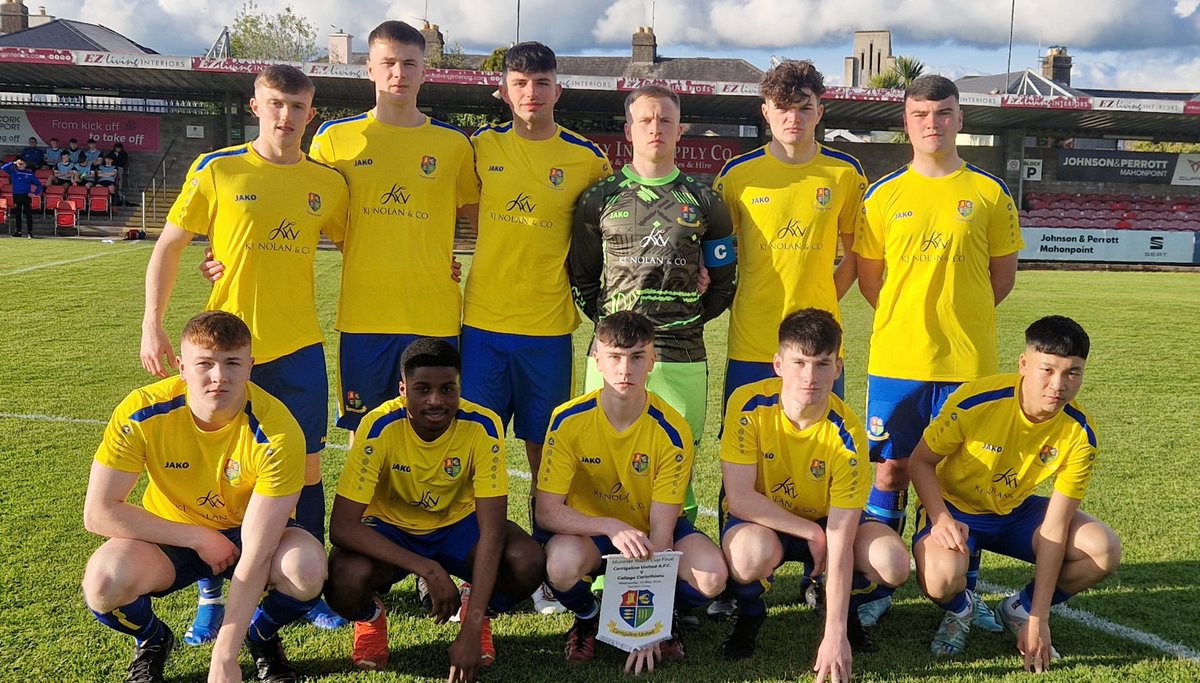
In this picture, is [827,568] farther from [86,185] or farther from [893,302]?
[86,185]

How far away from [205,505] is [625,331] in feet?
4.84

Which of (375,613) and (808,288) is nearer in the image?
(375,613)

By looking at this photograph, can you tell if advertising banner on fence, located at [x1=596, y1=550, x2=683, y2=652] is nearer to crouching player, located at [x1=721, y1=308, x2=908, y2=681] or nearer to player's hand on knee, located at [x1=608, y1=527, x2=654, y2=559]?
player's hand on knee, located at [x1=608, y1=527, x2=654, y2=559]

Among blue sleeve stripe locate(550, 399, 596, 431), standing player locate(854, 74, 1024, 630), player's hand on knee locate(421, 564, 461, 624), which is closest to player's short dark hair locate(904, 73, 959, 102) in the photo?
standing player locate(854, 74, 1024, 630)

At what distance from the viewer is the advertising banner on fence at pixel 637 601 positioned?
3049 millimetres

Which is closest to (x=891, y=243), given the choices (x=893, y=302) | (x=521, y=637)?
(x=893, y=302)

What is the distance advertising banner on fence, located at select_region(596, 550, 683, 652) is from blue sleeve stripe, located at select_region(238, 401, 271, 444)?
3.76 feet

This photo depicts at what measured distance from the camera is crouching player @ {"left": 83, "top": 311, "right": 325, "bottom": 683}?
2842 mm

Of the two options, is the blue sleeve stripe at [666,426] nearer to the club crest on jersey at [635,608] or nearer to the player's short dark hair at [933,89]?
the club crest on jersey at [635,608]

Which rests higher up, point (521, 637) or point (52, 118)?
point (52, 118)

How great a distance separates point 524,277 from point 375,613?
1.41m

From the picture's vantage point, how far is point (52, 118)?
25.1 m

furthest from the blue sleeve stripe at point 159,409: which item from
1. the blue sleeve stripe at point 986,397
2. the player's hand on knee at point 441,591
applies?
the blue sleeve stripe at point 986,397

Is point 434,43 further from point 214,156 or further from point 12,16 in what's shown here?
point 214,156
